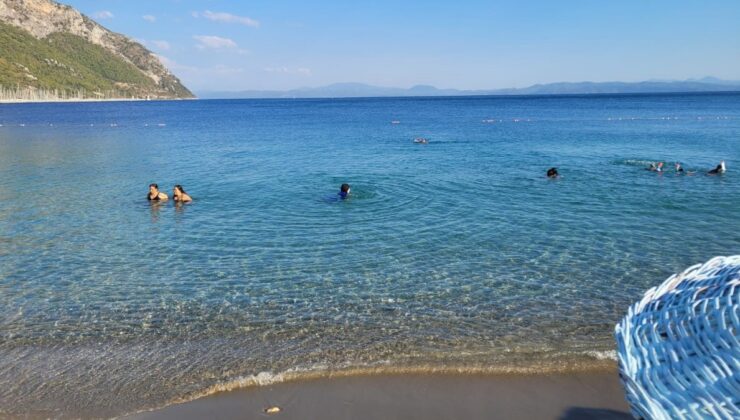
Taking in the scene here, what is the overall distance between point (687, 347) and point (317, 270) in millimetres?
9953

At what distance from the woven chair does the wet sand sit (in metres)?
3.00

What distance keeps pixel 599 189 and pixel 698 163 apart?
1202cm

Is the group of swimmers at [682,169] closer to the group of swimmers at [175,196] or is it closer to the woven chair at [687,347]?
the group of swimmers at [175,196]

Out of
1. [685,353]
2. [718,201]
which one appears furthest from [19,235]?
[718,201]

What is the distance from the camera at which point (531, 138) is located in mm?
51844

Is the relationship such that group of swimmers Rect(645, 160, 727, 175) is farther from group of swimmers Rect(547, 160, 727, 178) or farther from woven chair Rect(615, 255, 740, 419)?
woven chair Rect(615, 255, 740, 419)

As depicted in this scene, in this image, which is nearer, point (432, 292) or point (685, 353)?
point (685, 353)

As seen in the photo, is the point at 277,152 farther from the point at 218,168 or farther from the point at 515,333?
the point at 515,333

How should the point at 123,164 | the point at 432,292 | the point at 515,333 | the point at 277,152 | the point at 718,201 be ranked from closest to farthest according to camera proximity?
the point at 515,333 < the point at 432,292 < the point at 718,201 < the point at 123,164 < the point at 277,152

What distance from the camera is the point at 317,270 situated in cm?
1374

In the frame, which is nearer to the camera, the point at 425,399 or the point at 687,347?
the point at 687,347

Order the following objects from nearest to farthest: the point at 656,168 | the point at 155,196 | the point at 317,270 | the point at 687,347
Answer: the point at 687,347 < the point at 317,270 < the point at 155,196 < the point at 656,168

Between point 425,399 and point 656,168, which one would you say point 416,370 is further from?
point 656,168

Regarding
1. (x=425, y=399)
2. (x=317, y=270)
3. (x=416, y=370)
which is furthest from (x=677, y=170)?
(x=425, y=399)
